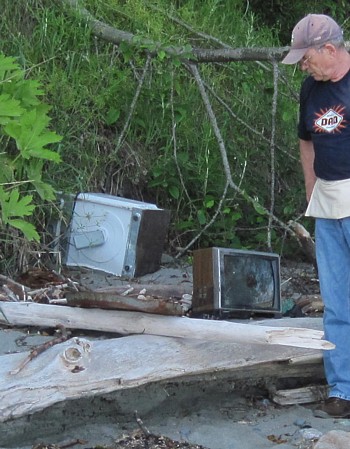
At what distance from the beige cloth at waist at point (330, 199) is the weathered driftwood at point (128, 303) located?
2.57ft

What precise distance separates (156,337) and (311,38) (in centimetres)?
153

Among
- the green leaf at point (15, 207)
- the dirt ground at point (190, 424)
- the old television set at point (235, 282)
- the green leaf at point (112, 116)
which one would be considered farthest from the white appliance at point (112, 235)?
the dirt ground at point (190, 424)

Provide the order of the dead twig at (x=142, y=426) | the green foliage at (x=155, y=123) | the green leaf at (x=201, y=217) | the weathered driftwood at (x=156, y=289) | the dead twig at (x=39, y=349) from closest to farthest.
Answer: the dead twig at (x=39, y=349) → the dead twig at (x=142, y=426) → the weathered driftwood at (x=156, y=289) → the green foliage at (x=155, y=123) → the green leaf at (x=201, y=217)

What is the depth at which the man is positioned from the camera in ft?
13.7

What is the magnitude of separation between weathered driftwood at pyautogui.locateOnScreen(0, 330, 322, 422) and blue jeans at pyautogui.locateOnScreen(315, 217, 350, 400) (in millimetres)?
185

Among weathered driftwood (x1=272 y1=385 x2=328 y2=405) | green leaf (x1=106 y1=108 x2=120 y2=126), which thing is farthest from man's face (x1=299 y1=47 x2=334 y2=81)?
green leaf (x1=106 y1=108 x2=120 y2=126)

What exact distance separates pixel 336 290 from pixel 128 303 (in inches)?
38.2

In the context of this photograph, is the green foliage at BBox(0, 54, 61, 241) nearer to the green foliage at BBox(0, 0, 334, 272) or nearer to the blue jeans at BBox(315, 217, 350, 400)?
the green foliage at BBox(0, 0, 334, 272)

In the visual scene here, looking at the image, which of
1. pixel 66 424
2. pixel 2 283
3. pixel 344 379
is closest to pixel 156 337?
pixel 66 424

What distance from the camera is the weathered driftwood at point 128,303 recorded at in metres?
4.41

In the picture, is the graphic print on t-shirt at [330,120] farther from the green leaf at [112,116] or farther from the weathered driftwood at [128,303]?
the green leaf at [112,116]

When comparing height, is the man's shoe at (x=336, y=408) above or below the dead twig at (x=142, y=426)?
above

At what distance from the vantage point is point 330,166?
14.1 feet

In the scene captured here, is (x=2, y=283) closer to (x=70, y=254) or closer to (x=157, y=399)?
(x=70, y=254)
